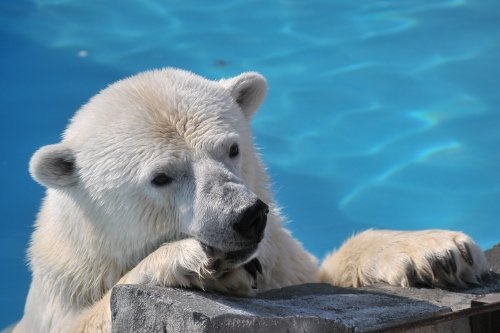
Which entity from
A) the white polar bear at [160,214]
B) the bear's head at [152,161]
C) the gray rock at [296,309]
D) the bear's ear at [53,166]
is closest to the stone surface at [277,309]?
the gray rock at [296,309]

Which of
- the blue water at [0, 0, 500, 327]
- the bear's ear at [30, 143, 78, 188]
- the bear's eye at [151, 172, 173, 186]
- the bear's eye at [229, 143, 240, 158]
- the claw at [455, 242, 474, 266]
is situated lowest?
the claw at [455, 242, 474, 266]

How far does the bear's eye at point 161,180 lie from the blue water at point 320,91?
3193mm

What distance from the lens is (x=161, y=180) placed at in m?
2.54

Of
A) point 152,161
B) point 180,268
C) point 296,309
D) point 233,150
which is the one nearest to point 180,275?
point 180,268

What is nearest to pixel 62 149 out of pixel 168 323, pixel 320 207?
pixel 168 323

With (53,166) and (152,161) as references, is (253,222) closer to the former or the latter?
(152,161)

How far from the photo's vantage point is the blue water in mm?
5969

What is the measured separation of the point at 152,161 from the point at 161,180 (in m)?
0.06

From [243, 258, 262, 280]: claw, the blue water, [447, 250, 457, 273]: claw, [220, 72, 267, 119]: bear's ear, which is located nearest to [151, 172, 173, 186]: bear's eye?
[243, 258, 262, 280]: claw

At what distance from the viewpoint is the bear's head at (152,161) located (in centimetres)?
248

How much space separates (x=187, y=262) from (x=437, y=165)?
165 inches

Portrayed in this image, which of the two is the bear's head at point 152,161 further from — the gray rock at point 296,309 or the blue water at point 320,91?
the blue water at point 320,91

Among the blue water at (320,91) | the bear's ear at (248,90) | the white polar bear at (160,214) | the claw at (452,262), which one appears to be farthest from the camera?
the blue water at (320,91)

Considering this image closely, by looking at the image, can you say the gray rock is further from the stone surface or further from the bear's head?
the bear's head
